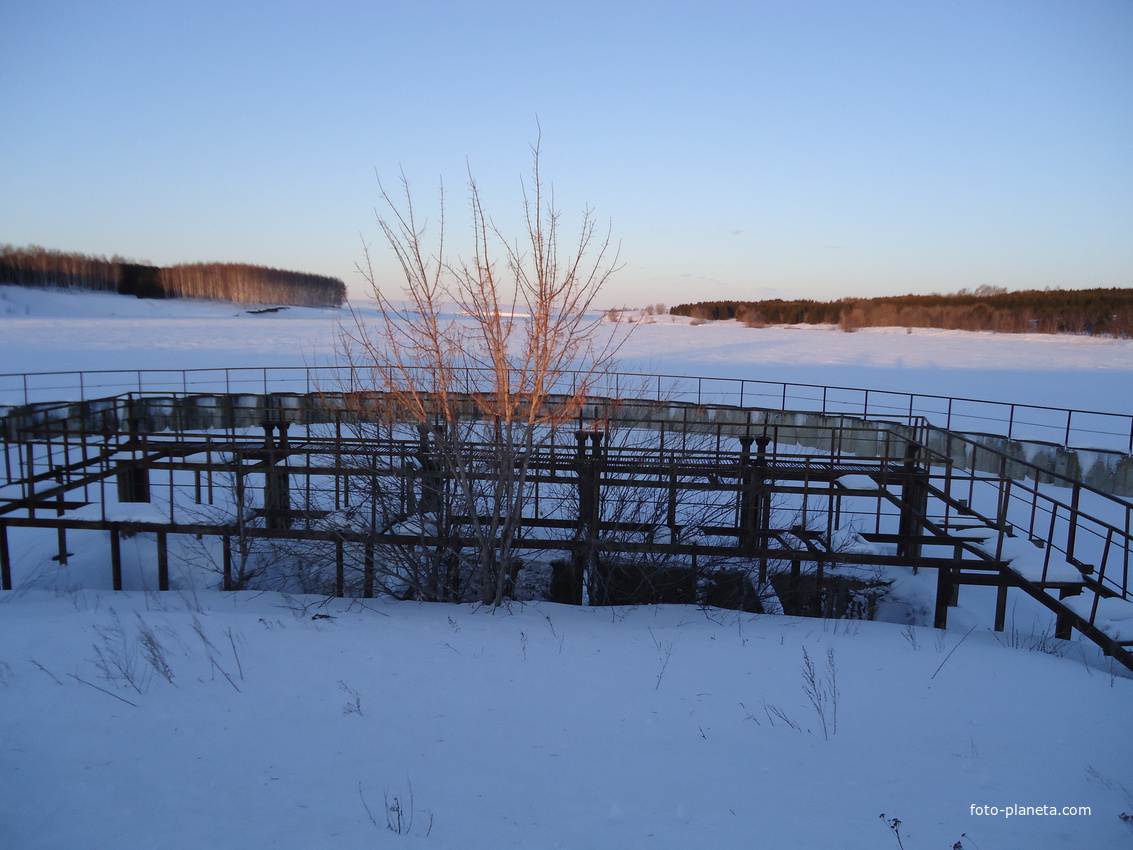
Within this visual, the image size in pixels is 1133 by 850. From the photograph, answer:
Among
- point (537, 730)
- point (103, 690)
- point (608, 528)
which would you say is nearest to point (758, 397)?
point (608, 528)

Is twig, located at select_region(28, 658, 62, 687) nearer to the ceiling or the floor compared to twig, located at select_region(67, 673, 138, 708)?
nearer to the floor

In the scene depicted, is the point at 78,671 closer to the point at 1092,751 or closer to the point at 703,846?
the point at 703,846

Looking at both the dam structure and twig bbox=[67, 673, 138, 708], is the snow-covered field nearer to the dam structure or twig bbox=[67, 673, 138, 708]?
twig bbox=[67, 673, 138, 708]

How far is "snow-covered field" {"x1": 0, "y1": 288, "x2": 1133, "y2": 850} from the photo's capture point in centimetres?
416

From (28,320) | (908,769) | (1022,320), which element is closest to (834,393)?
(908,769)

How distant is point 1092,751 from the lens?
5055 millimetres

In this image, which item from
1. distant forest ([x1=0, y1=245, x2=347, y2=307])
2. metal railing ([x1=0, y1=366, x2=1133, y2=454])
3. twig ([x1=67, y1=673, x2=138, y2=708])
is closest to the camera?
twig ([x1=67, y1=673, x2=138, y2=708])

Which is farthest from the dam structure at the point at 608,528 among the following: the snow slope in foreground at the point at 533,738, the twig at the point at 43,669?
the twig at the point at 43,669

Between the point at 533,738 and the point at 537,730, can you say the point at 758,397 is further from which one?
the point at 533,738

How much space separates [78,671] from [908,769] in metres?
7.06

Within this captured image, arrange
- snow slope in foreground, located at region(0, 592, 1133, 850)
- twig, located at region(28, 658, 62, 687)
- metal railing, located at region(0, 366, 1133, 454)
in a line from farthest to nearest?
metal railing, located at region(0, 366, 1133, 454), twig, located at region(28, 658, 62, 687), snow slope in foreground, located at region(0, 592, 1133, 850)

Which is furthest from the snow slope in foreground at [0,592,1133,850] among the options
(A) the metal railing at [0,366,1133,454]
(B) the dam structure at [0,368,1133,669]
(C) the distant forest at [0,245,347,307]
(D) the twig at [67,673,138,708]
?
(C) the distant forest at [0,245,347,307]

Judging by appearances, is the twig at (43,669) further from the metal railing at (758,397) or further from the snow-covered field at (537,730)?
the metal railing at (758,397)

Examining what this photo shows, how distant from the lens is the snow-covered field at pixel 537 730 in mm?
4160
